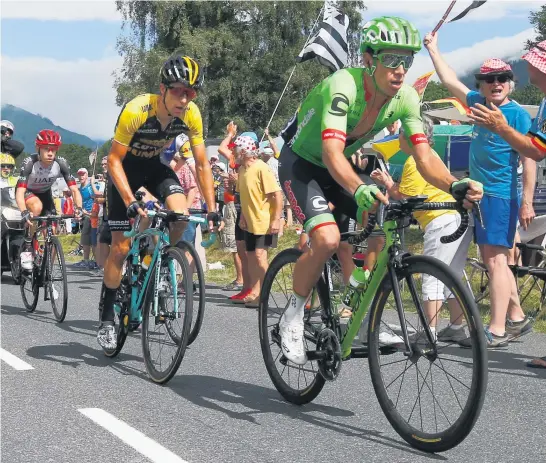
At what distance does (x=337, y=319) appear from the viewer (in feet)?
17.3

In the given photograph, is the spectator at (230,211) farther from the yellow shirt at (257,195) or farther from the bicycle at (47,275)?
the bicycle at (47,275)

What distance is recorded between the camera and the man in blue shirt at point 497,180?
7.64 metres

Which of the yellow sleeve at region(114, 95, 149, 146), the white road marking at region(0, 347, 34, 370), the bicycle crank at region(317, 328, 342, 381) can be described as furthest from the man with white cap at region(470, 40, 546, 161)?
the white road marking at region(0, 347, 34, 370)

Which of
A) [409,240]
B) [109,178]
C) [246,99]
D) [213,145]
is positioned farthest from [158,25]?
→ [109,178]

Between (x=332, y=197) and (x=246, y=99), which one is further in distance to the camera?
(x=246, y=99)

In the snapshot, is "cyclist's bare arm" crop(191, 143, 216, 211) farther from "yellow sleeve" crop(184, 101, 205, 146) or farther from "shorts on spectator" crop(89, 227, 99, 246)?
"shorts on spectator" crop(89, 227, 99, 246)

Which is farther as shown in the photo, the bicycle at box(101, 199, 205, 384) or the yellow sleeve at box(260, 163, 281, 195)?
the yellow sleeve at box(260, 163, 281, 195)

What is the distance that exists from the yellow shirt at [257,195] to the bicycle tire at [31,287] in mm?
2597

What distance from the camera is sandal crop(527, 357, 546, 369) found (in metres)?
6.80

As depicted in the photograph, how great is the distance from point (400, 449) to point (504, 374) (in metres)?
2.27

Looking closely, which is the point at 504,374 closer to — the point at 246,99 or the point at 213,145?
the point at 213,145

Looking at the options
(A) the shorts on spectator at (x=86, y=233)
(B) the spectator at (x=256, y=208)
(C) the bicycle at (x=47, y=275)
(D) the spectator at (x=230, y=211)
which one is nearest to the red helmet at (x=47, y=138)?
(C) the bicycle at (x=47, y=275)

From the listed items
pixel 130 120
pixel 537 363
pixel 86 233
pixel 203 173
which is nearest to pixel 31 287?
pixel 203 173

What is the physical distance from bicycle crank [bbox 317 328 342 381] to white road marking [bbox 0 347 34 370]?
266 centimetres
